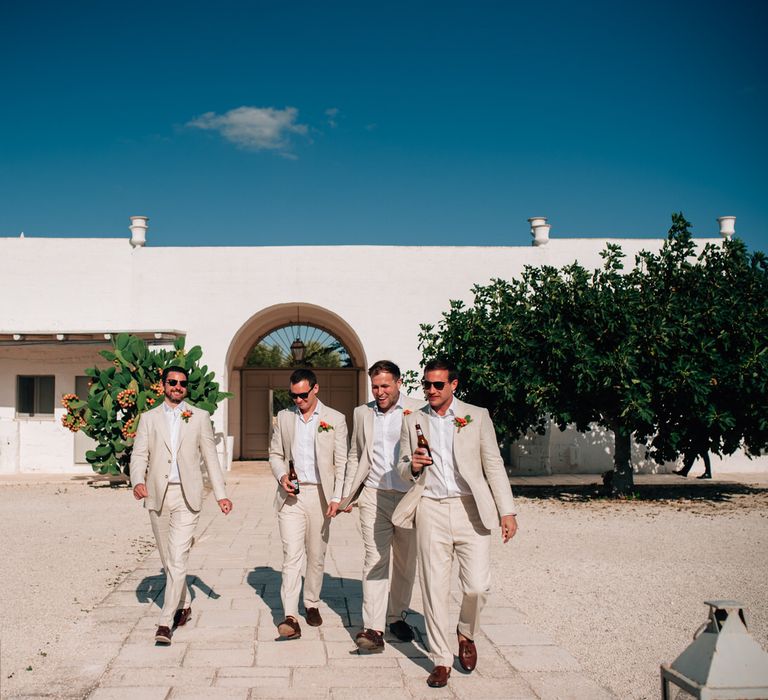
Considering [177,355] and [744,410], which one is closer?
[744,410]

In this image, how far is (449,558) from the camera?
16.1 feet

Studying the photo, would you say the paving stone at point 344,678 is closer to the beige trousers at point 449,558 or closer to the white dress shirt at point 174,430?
the beige trousers at point 449,558

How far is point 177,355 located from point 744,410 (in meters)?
9.48

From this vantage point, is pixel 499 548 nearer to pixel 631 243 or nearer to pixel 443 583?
pixel 443 583

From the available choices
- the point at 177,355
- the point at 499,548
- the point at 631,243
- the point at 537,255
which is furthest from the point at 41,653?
the point at 631,243

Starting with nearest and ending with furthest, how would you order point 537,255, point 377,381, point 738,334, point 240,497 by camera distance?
point 377,381 < point 738,334 < point 240,497 < point 537,255

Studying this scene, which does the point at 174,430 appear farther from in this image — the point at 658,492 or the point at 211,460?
the point at 658,492

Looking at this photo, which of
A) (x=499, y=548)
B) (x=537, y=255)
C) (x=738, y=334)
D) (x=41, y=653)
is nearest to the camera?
(x=41, y=653)

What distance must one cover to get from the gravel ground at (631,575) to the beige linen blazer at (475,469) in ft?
3.85

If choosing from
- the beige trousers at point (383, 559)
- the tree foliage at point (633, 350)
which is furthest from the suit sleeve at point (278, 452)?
the tree foliage at point (633, 350)

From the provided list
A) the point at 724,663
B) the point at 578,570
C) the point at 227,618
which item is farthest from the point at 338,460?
the point at 578,570

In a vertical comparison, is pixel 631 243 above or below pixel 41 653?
above

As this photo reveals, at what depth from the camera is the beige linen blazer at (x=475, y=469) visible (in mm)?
4863

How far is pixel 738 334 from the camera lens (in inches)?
477
